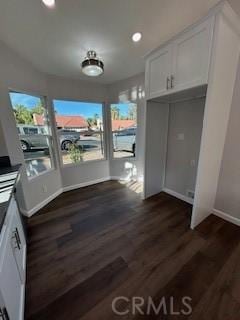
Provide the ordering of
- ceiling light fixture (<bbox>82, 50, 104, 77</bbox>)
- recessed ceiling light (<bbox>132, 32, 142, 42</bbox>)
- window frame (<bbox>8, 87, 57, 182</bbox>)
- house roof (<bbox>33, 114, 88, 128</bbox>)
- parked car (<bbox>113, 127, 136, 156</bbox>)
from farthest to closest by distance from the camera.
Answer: parked car (<bbox>113, 127, 136, 156</bbox>), house roof (<bbox>33, 114, 88, 128</bbox>), window frame (<bbox>8, 87, 57, 182</bbox>), ceiling light fixture (<bbox>82, 50, 104, 77</bbox>), recessed ceiling light (<bbox>132, 32, 142, 42</bbox>)

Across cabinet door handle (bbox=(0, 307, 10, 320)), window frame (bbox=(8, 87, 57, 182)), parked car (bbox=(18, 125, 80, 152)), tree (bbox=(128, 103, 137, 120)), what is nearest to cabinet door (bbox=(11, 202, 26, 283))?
cabinet door handle (bbox=(0, 307, 10, 320))

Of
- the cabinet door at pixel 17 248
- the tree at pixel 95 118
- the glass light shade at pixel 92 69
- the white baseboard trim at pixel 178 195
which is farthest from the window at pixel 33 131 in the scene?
the white baseboard trim at pixel 178 195

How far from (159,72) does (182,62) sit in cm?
38

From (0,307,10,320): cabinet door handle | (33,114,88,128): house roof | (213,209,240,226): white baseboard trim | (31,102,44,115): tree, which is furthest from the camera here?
(33,114,88,128): house roof

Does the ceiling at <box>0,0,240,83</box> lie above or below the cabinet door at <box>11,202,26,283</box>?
above

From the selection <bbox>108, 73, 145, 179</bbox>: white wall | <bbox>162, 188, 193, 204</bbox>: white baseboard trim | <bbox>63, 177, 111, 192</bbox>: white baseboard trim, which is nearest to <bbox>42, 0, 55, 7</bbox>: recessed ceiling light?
<bbox>108, 73, 145, 179</bbox>: white wall

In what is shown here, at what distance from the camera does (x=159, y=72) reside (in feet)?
7.07

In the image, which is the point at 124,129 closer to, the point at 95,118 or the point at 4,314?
the point at 95,118

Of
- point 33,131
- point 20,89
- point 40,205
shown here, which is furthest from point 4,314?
point 20,89

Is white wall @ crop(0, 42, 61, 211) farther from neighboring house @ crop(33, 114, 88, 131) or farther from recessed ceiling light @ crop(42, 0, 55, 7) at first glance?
recessed ceiling light @ crop(42, 0, 55, 7)

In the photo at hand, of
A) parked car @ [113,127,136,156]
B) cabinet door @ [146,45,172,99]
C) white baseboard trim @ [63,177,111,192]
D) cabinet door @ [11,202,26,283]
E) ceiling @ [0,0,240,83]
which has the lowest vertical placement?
white baseboard trim @ [63,177,111,192]

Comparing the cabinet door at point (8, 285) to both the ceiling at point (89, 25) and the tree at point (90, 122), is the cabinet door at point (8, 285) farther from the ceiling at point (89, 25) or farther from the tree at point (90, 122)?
the tree at point (90, 122)

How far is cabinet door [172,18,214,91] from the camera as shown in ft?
5.21

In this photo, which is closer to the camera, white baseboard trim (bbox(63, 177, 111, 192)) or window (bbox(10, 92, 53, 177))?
window (bbox(10, 92, 53, 177))
